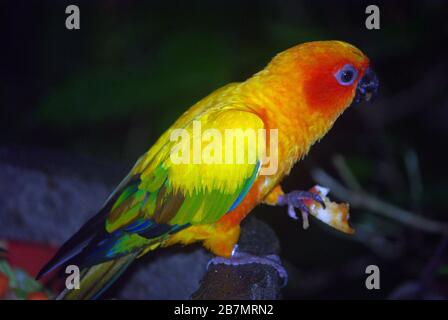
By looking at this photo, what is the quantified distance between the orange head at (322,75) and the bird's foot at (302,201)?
27 centimetres

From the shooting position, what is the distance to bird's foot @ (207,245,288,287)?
181 centimetres

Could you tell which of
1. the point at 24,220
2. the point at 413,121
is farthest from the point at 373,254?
the point at 24,220

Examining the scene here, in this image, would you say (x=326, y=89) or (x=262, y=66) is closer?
(x=326, y=89)


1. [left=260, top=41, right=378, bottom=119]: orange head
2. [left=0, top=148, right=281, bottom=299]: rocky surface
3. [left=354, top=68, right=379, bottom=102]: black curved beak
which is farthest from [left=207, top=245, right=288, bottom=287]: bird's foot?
[left=354, top=68, right=379, bottom=102]: black curved beak

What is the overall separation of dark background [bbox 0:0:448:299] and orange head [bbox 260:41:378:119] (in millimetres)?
684

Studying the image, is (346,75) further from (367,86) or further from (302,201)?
(302,201)

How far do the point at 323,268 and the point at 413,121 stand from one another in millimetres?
1113

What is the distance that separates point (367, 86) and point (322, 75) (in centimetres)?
17

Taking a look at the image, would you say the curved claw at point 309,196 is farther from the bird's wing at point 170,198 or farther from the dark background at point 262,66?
the dark background at point 262,66

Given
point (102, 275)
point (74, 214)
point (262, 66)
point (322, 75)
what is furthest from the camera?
point (262, 66)

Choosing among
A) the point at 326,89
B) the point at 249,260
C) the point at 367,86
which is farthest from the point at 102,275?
the point at 367,86

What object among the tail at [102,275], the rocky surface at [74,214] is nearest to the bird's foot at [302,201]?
the rocky surface at [74,214]

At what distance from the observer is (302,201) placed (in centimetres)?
194

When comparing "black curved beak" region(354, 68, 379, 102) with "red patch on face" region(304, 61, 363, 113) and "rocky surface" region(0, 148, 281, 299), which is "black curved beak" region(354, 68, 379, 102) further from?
"rocky surface" region(0, 148, 281, 299)
